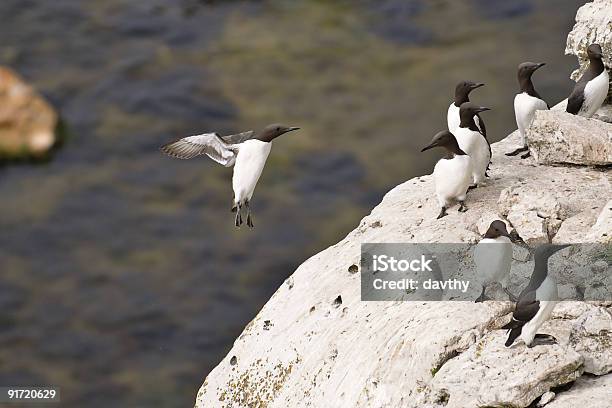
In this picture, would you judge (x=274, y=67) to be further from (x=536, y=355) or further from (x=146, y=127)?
(x=536, y=355)

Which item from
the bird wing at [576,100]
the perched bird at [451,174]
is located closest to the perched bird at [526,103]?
the bird wing at [576,100]

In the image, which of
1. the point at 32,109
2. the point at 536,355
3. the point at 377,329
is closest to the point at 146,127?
the point at 32,109

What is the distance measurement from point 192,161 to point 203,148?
7870mm

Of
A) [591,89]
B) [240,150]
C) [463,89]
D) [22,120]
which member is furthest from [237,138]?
[22,120]

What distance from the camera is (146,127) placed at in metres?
18.1

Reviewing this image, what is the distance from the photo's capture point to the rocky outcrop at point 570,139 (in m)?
9.56

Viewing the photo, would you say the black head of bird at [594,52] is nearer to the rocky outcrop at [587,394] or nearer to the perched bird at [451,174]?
the perched bird at [451,174]

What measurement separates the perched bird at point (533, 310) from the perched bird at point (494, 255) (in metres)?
0.54

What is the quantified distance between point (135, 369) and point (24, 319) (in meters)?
2.02

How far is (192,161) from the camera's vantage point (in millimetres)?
17500

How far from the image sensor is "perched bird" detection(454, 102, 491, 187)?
959 centimetres

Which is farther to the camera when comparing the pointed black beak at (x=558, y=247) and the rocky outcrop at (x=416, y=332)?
the pointed black beak at (x=558, y=247)

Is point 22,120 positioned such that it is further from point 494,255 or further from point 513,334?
point 513,334

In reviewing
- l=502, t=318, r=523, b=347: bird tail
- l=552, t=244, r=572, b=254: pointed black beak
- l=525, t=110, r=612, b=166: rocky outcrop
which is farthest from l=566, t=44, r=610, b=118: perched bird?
l=502, t=318, r=523, b=347: bird tail
